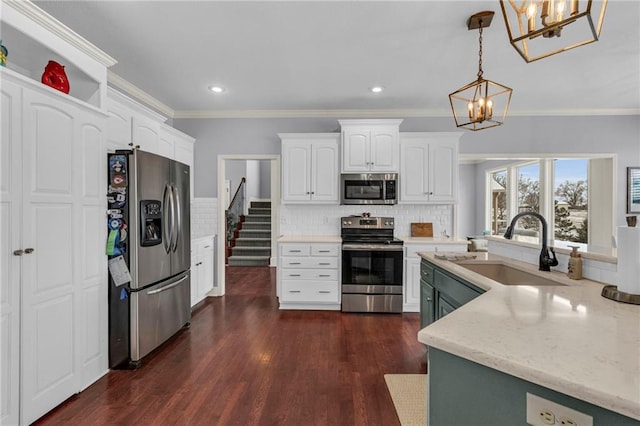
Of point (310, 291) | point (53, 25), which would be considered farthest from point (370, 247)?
point (53, 25)

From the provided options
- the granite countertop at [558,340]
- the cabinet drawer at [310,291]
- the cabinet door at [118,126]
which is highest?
the cabinet door at [118,126]

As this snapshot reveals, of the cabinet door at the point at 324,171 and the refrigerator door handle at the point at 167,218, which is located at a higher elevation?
the cabinet door at the point at 324,171

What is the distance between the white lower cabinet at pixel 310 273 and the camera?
3.92m

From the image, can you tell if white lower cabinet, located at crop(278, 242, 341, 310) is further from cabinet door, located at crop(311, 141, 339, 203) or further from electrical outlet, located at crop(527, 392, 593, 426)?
electrical outlet, located at crop(527, 392, 593, 426)

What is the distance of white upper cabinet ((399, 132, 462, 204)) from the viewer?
4.13 m

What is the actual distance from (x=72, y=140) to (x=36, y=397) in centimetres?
157

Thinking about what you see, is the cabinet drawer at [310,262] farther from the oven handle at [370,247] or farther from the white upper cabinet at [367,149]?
the white upper cabinet at [367,149]

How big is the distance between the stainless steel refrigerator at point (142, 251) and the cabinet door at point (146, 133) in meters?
0.40

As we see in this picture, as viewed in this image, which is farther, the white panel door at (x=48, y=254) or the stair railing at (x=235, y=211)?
the stair railing at (x=235, y=211)

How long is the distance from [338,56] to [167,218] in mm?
2152

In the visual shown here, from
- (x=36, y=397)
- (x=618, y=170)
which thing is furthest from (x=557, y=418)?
(x=618, y=170)

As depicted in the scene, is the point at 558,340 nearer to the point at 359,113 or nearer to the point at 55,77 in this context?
the point at 55,77

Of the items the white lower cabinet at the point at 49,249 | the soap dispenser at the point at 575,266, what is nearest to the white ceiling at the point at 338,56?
the white lower cabinet at the point at 49,249

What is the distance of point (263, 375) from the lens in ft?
7.89
